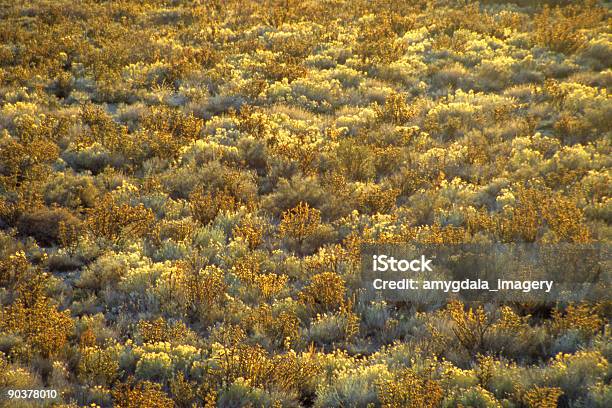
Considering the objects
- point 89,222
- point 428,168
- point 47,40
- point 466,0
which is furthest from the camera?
point 466,0

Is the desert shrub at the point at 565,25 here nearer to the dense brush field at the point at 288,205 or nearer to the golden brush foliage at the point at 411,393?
the dense brush field at the point at 288,205

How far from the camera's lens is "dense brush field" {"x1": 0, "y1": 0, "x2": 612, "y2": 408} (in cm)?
504

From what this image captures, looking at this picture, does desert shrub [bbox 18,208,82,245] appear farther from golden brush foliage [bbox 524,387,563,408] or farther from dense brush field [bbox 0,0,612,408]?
golden brush foliage [bbox 524,387,563,408]

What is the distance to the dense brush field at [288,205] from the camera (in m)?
5.04

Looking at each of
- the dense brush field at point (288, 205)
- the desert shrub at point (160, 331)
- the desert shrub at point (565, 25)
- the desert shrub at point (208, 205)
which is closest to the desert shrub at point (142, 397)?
the dense brush field at point (288, 205)

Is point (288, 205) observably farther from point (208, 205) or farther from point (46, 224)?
point (46, 224)

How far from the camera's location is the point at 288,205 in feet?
27.0

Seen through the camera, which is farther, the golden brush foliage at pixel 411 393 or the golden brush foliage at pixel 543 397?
the golden brush foliage at pixel 411 393

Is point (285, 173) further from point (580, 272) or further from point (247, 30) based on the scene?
point (247, 30)

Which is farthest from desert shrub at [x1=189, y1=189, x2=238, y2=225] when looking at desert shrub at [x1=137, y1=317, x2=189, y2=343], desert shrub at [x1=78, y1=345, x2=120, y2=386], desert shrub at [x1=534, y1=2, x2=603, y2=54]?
desert shrub at [x1=534, y1=2, x2=603, y2=54]

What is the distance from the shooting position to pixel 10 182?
834 cm

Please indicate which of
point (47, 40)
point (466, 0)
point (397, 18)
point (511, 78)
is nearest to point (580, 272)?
point (511, 78)

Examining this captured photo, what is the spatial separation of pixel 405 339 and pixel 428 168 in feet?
13.2

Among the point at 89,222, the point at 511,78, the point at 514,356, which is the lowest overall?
the point at 514,356
